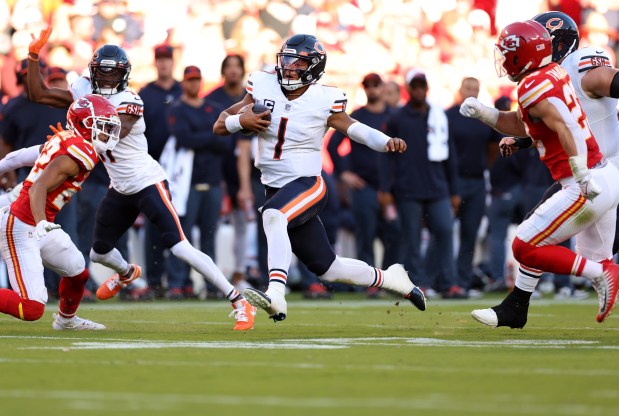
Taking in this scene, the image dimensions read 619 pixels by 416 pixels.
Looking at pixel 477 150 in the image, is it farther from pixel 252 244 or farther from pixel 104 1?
pixel 104 1

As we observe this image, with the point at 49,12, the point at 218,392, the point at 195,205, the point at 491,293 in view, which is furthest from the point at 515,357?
the point at 49,12

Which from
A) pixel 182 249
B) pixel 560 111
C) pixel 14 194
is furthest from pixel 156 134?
pixel 560 111

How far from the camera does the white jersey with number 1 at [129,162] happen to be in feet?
31.2

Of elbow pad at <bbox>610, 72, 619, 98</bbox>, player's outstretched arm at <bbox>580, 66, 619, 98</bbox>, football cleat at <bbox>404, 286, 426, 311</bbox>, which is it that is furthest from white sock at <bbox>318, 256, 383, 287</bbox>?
elbow pad at <bbox>610, 72, 619, 98</bbox>

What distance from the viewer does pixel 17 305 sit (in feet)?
26.3

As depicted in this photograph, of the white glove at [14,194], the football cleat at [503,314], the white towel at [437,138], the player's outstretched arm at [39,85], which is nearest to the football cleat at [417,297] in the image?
the football cleat at [503,314]

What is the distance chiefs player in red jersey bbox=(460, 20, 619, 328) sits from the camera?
754 centimetres

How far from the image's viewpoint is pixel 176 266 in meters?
13.1

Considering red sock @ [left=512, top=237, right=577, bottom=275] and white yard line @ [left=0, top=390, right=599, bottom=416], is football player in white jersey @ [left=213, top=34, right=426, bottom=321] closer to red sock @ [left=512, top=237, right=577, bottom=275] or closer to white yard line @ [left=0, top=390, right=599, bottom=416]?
red sock @ [left=512, top=237, right=577, bottom=275]

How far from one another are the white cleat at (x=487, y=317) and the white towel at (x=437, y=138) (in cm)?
500

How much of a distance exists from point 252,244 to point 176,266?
276 centimetres

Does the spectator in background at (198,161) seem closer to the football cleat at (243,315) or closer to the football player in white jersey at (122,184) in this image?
the football player in white jersey at (122,184)

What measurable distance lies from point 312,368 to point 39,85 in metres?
4.69

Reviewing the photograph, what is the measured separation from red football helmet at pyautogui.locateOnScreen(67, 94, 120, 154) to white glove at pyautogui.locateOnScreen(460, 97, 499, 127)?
2.20 metres
